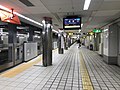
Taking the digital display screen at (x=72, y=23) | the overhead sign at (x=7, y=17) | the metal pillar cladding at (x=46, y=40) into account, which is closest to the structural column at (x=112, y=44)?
the digital display screen at (x=72, y=23)

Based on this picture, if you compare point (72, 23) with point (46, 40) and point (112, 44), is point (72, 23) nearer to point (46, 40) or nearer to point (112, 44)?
point (46, 40)

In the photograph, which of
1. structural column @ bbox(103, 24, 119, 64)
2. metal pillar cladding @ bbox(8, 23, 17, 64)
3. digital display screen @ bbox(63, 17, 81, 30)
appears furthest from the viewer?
structural column @ bbox(103, 24, 119, 64)

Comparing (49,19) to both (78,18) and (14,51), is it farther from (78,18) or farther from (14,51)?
(14,51)

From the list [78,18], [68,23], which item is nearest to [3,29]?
[68,23]

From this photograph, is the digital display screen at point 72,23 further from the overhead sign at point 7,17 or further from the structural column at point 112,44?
the structural column at point 112,44

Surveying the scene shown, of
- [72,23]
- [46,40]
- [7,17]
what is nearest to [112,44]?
[72,23]

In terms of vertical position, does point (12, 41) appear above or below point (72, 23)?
below

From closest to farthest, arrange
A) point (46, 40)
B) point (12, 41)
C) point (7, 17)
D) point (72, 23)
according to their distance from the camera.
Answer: point (7, 17) → point (72, 23) → point (12, 41) → point (46, 40)

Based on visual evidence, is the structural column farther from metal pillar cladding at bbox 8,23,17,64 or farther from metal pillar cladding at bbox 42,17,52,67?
metal pillar cladding at bbox 8,23,17,64

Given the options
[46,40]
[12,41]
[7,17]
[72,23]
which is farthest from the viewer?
[46,40]

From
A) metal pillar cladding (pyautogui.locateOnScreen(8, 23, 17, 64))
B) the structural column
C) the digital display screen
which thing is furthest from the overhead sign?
the structural column

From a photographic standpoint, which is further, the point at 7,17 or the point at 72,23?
the point at 72,23

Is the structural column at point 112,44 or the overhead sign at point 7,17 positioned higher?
the overhead sign at point 7,17

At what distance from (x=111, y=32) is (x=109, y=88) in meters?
4.85
